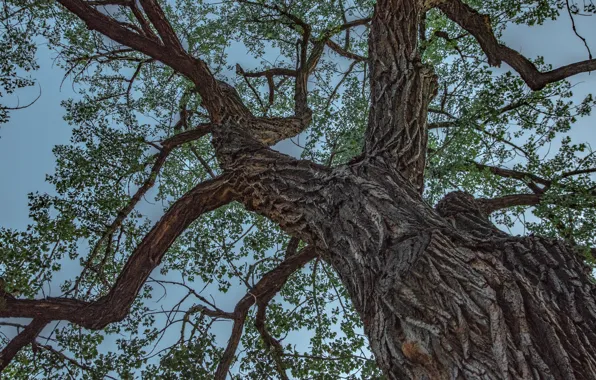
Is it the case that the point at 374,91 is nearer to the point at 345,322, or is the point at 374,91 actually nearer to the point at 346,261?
the point at 346,261

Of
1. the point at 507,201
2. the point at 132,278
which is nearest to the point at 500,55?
the point at 507,201

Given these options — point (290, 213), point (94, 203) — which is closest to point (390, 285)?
point (290, 213)

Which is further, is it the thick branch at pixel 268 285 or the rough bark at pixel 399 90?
the thick branch at pixel 268 285

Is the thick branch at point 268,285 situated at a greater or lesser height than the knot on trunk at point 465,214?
greater

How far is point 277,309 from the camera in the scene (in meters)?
6.34

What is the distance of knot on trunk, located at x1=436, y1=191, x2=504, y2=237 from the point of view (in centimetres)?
312

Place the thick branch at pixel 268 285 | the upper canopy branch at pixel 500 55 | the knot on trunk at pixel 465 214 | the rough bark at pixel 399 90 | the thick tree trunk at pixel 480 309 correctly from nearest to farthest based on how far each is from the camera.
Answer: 1. the thick tree trunk at pixel 480 309
2. the knot on trunk at pixel 465 214
3. the rough bark at pixel 399 90
4. the upper canopy branch at pixel 500 55
5. the thick branch at pixel 268 285

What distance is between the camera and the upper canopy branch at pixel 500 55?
186 inches

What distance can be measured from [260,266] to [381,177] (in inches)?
159

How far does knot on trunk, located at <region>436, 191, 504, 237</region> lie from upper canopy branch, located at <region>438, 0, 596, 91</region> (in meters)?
2.04

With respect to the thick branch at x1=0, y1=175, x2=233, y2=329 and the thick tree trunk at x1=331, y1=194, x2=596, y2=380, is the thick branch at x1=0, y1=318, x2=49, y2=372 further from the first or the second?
the thick tree trunk at x1=331, y1=194, x2=596, y2=380

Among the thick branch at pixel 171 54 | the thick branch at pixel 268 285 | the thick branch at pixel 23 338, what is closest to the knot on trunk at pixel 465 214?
the thick branch at pixel 268 285

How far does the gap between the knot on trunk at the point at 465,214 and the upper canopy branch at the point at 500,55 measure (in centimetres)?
204

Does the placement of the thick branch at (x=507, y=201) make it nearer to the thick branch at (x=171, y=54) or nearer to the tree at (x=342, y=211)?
the tree at (x=342, y=211)
